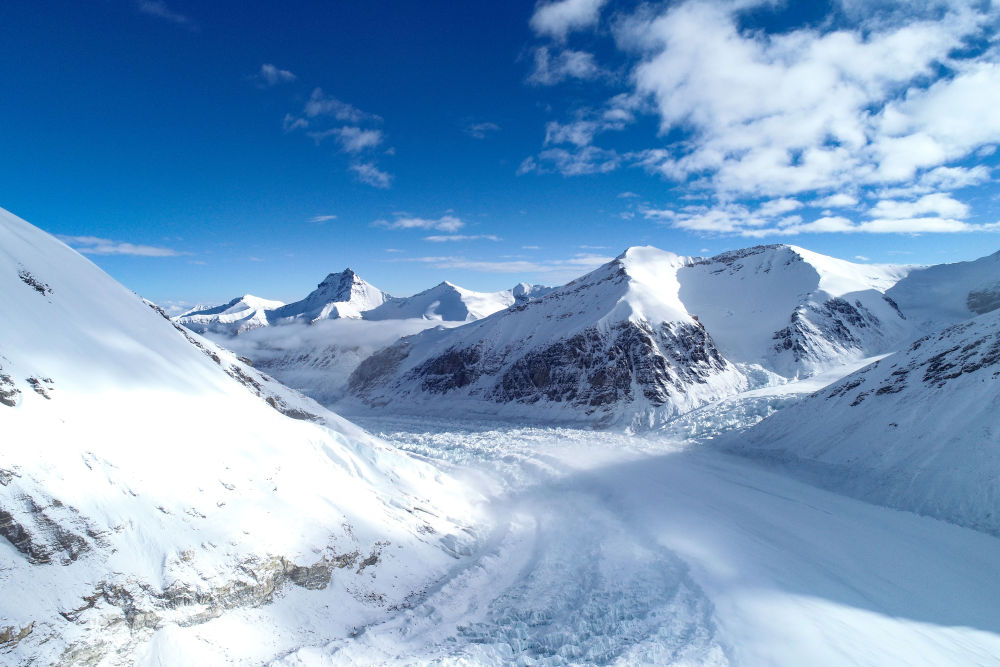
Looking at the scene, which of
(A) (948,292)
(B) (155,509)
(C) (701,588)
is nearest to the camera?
(B) (155,509)

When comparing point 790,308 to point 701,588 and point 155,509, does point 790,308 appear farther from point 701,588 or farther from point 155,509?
point 155,509

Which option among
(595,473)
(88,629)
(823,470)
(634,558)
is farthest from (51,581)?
(823,470)

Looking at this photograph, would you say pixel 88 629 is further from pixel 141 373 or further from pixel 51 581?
pixel 141 373

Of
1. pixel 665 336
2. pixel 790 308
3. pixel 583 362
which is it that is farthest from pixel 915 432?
pixel 790 308

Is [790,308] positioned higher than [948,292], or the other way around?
[948,292]

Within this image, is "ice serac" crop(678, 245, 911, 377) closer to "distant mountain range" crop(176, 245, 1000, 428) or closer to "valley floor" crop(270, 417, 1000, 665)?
"distant mountain range" crop(176, 245, 1000, 428)
